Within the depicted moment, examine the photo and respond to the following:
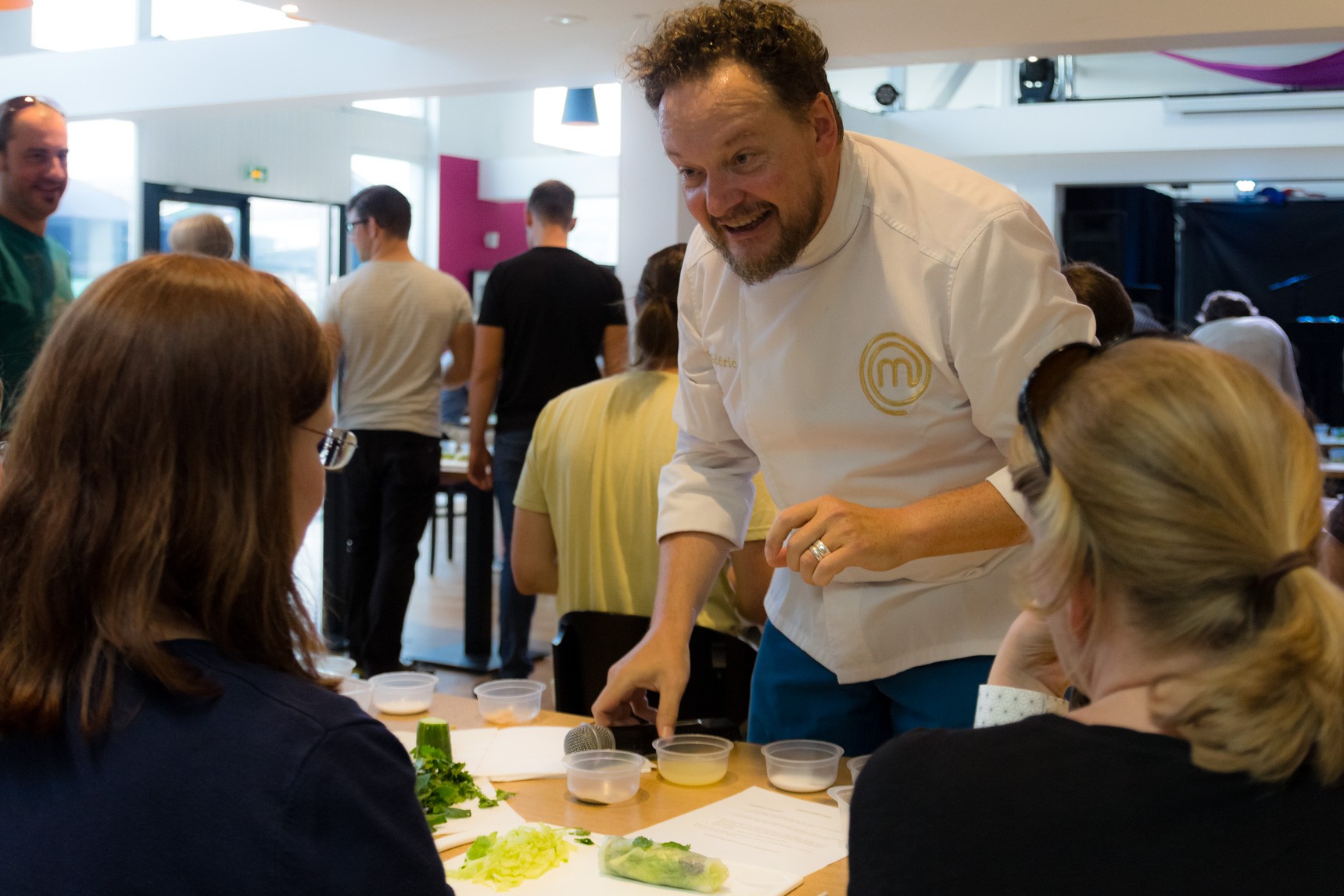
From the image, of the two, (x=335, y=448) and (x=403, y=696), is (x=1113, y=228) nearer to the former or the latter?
(x=403, y=696)

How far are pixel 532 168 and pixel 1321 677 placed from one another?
1182 cm

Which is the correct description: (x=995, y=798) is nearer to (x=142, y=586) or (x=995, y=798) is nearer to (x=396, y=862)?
(x=396, y=862)

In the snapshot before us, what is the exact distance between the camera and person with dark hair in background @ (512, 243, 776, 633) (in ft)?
9.25

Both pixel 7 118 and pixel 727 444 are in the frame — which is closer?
pixel 727 444

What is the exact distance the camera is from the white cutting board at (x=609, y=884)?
129cm

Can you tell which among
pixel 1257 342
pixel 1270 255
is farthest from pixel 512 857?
pixel 1270 255

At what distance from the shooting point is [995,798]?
2.89ft

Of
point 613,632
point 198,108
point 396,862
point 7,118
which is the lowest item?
point 613,632

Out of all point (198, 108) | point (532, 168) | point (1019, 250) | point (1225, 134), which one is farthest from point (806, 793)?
point (532, 168)

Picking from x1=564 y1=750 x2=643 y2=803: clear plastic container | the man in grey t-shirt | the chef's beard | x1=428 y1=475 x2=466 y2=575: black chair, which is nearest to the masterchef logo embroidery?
the chef's beard

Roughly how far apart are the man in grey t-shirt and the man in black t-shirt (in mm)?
190

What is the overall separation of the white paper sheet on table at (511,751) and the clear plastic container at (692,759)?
0.05 meters

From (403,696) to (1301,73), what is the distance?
8.81 meters

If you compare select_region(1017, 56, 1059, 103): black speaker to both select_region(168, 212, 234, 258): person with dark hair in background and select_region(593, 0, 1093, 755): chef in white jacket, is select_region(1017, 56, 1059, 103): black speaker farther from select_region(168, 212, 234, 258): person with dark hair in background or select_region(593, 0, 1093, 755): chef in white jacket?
select_region(593, 0, 1093, 755): chef in white jacket
